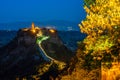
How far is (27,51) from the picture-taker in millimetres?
54062

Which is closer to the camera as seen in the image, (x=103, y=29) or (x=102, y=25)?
(x=102, y=25)

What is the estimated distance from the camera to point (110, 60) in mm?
18578

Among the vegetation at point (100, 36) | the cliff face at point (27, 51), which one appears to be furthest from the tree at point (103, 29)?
the cliff face at point (27, 51)

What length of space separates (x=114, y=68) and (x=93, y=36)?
359cm

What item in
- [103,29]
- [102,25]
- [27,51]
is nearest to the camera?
[102,25]

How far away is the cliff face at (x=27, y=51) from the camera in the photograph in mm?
49719

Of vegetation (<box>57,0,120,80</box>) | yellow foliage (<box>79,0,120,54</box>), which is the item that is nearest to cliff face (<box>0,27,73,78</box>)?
vegetation (<box>57,0,120,80</box>)

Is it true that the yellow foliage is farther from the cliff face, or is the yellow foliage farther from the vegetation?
the cliff face

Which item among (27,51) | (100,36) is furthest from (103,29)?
(27,51)

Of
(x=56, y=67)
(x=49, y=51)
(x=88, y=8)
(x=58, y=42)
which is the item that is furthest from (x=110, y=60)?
(x=58, y=42)

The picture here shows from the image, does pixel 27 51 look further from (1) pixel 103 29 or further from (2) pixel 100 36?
(1) pixel 103 29

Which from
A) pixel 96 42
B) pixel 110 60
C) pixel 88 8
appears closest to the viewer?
pixel 110 60

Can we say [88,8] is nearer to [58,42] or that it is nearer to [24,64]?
[24,64]

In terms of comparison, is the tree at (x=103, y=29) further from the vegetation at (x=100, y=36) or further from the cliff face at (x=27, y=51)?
the cliff face at (x=27, y=51)
